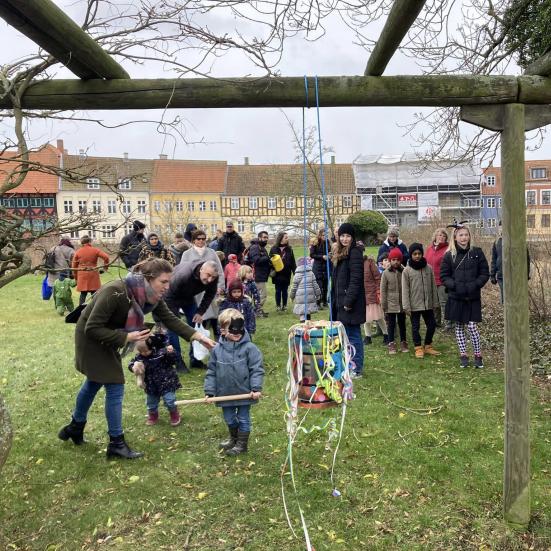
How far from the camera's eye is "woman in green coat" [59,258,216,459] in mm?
4277

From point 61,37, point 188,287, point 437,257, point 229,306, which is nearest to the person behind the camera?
point 61,37

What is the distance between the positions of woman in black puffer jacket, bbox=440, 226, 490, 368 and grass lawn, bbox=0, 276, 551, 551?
3.16 feet

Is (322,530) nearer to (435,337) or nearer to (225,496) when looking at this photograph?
(225,496)

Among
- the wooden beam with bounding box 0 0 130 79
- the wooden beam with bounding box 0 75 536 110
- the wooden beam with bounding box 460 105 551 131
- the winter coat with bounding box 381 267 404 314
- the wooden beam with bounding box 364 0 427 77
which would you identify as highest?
the wooden beam with bounding box 364 0 427 77

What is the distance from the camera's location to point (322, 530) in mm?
3592

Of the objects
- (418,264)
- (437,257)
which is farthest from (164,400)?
(437,257)

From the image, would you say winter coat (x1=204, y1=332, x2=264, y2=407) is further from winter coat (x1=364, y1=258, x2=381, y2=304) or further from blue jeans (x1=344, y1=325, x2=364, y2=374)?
winter coat (x1=364, y1=258, x2=381, y2=304)

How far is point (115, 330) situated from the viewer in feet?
14.2

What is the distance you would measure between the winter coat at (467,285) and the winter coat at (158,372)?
4.19 m

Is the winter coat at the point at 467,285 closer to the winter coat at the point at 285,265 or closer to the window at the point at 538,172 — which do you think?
the winter coat at the point at 285,265

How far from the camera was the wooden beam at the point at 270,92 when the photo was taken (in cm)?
Result: 329

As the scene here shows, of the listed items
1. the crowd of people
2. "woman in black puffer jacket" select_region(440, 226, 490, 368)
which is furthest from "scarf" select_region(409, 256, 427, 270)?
"woman in black puffer jacket" select_region(440, 226, 490, 368)

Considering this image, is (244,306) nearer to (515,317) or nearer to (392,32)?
(515,317)

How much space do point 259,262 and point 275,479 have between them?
26.2 feet
